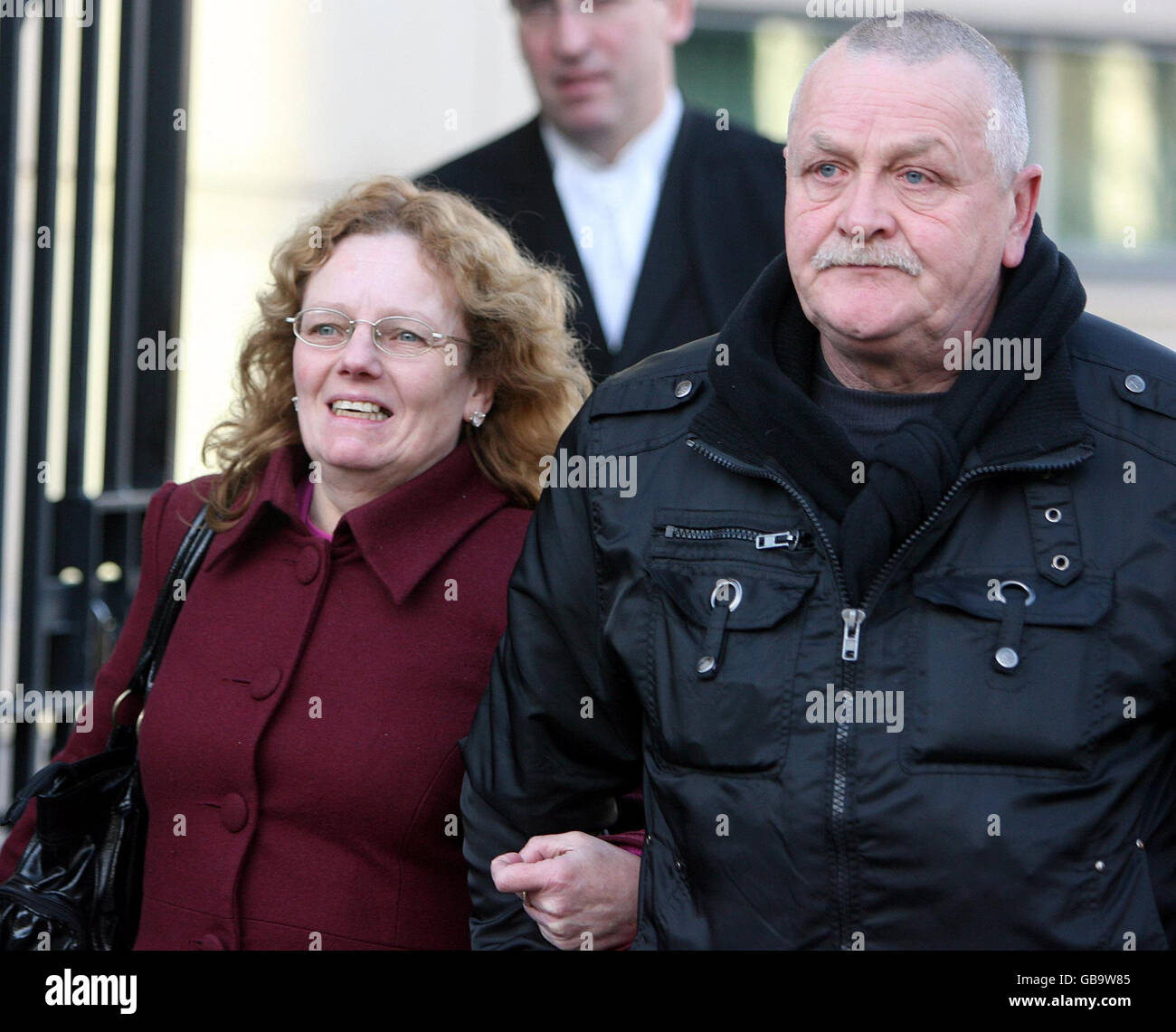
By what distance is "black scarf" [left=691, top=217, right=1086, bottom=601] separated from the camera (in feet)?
7.19

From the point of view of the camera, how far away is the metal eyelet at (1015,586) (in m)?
2.16

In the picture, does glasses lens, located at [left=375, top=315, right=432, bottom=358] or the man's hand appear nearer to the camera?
the man's hand

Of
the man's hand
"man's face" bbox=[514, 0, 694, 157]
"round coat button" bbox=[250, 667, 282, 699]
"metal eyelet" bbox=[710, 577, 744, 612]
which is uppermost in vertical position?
"man's face" bbox=[514, 0, 694, 157]

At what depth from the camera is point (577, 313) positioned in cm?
433

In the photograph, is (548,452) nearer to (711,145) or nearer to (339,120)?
(711,145)

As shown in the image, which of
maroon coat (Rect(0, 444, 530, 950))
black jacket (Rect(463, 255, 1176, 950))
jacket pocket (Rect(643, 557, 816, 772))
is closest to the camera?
black jacket (Rect(463, 255, 1176, 950))

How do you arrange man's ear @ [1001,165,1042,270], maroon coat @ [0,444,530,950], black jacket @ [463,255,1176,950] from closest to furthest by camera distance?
black jacket @ [463,255,1176,950] → man's ear @ [1001,165,1042,270] → maroon coat @ [0,444,530,950]

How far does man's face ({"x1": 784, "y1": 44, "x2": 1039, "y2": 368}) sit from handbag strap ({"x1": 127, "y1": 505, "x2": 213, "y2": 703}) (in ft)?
4.43

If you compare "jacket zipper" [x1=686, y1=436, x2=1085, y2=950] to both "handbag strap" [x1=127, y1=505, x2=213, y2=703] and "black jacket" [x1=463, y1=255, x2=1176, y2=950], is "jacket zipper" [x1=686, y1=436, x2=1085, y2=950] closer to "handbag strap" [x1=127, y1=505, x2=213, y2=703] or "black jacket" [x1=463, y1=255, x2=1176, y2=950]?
"black jacket" [x1=463, y1=255, x2=1176, y2=950]

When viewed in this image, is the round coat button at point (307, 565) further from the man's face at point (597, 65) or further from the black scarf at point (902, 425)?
the man's face at point (597, 65)

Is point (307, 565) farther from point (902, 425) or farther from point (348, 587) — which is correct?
point (902, 425)

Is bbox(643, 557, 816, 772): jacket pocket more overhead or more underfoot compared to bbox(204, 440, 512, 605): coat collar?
more underfoot

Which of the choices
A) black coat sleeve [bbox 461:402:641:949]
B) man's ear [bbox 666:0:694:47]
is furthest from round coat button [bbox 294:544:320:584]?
man's ear [bbox 666:0:694:47]

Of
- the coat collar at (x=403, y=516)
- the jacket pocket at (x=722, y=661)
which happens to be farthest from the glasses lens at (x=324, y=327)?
the jacket pocket at (x=722, y=661)
